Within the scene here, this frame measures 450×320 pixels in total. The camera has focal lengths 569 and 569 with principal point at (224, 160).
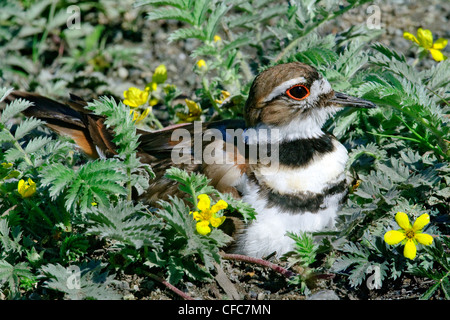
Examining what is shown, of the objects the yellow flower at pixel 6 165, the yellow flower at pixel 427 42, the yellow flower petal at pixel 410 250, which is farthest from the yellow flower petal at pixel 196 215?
the yellow flower at pixel 427 42

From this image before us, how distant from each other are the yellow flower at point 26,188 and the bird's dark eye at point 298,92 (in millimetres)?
1712

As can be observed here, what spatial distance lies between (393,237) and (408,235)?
0.11m

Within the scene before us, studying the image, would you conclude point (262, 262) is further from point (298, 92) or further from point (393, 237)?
point (298, 92)

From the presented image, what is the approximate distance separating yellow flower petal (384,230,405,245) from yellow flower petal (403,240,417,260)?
0.16ft

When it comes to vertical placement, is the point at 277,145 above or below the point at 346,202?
above

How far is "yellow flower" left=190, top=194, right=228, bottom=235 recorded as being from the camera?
125 inches

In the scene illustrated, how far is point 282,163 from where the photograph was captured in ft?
12.1

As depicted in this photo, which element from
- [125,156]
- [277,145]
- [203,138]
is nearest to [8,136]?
[125,156]

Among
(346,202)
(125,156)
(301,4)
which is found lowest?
(346,202)

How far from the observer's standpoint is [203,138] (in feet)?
13.0

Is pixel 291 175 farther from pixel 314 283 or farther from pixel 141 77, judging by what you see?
pixel 141 77

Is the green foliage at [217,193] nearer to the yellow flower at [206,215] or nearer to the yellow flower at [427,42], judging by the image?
the yellow flower at [206,215]

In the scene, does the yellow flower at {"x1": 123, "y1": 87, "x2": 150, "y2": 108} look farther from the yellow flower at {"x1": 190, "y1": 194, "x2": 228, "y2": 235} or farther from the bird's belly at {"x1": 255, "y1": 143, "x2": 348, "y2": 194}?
the yellow flower at {"x1": 190, "y1": 194, "x2": 228, "y2": 235}

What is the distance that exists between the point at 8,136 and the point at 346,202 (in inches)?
88.3
